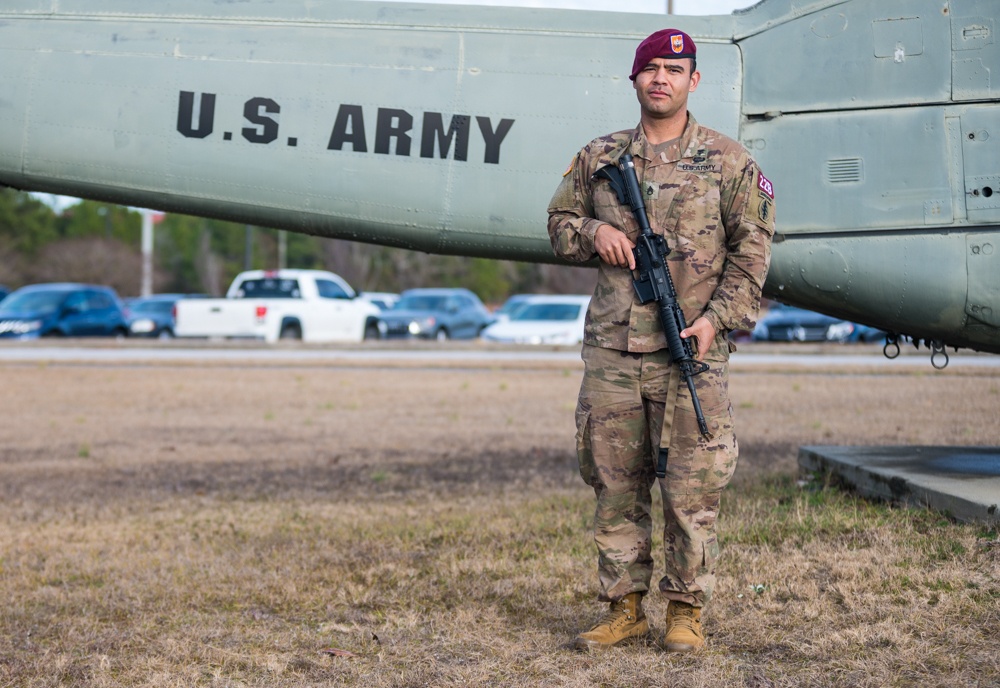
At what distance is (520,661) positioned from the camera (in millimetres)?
4109

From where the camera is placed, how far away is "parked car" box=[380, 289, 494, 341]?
2972 cm

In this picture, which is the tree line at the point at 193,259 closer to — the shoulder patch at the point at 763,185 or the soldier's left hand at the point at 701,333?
the shoulder patch at the point at 763,185

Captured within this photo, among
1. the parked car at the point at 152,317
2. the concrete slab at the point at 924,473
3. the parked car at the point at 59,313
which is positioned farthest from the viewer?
the parked car at the point at 152,317

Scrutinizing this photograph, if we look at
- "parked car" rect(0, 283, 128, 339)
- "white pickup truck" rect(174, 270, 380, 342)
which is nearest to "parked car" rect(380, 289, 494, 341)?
"white pickup truck" rect(174, 270, 380, 342)

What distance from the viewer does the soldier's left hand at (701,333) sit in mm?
3996

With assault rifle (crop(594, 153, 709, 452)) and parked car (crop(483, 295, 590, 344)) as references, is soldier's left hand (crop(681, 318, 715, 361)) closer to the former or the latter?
assault rifle (crop(594, 153, 709, 452))

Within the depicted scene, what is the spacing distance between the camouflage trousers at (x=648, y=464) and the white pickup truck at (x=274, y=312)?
22205 mm

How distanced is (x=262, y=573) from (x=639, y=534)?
2157 mm

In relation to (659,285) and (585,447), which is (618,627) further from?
(659,285)

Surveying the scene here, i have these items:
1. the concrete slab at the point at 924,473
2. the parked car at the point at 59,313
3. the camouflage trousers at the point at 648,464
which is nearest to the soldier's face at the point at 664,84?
the camouflage trousers at the point at 648,464

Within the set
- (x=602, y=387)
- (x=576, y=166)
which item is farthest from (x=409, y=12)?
(x=602, y=387)

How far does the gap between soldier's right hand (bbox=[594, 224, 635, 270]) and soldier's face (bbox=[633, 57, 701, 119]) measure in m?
0.47

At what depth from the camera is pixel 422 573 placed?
5426mm

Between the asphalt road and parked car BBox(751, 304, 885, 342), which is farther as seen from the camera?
parked car BBox(751, 304, 885, 342)
